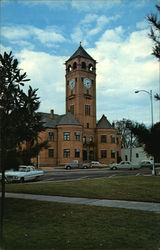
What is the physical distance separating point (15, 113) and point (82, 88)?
2188 inches

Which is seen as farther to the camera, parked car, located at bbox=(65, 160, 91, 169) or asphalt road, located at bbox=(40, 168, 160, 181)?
parked car, located at bbox=(65, 160, 91, 169)

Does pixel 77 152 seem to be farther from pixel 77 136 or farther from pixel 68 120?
pixel 68 120

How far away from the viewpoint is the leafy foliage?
28.4 ft

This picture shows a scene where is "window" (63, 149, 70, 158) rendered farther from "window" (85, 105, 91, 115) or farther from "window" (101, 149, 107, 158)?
"window" (85, 105, 91, 115)

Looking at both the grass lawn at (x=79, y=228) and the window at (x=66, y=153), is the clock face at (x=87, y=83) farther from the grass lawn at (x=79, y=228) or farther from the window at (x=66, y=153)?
the grass lawn at (x=79, y=228)

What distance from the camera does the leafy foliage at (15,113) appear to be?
8656 millimetres

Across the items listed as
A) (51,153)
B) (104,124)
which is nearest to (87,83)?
(104,124)

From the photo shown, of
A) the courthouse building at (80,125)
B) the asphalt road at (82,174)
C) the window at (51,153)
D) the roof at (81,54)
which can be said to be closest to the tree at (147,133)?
the asphalt road at (82,174)

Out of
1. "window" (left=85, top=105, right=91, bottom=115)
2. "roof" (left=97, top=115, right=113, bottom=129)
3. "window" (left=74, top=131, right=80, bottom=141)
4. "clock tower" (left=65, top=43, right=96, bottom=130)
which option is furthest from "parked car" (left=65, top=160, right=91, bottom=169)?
"window" (left=85, top=105, right=91, bottom=115)

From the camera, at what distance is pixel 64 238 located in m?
6.38

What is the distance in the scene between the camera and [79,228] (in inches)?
287

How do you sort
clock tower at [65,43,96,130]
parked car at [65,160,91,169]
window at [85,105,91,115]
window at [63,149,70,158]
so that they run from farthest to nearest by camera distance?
window at [85,105,91,115] < clock tower at [65,43,96,130] < window at [63,149,70,158] < parked car at [65,160,91,169]

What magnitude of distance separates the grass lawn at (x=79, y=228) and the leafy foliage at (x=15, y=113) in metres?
2.07

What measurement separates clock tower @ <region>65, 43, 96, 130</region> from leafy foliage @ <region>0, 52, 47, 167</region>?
174 feet
